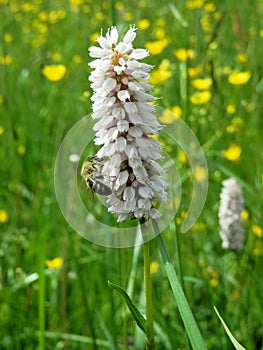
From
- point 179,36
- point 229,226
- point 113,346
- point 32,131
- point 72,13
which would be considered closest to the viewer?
point 113,346

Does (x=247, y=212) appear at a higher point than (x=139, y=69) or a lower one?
lower

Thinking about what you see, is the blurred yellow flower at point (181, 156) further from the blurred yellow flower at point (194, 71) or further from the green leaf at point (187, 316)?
the green leaf at point (187, 316)

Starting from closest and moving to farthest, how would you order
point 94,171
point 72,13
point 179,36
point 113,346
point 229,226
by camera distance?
point 94,171, point 113,346, point 229,226, point 179,36, point 72,13

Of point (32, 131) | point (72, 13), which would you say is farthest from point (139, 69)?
point (72, 13)

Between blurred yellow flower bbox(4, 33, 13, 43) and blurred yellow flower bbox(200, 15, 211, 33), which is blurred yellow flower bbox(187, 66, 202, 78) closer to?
blurred yellow flower bbox(200, 15, 211, 33)

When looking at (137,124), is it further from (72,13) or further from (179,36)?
(72,13)

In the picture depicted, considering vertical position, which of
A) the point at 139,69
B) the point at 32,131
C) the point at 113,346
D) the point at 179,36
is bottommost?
the point at 113,346
